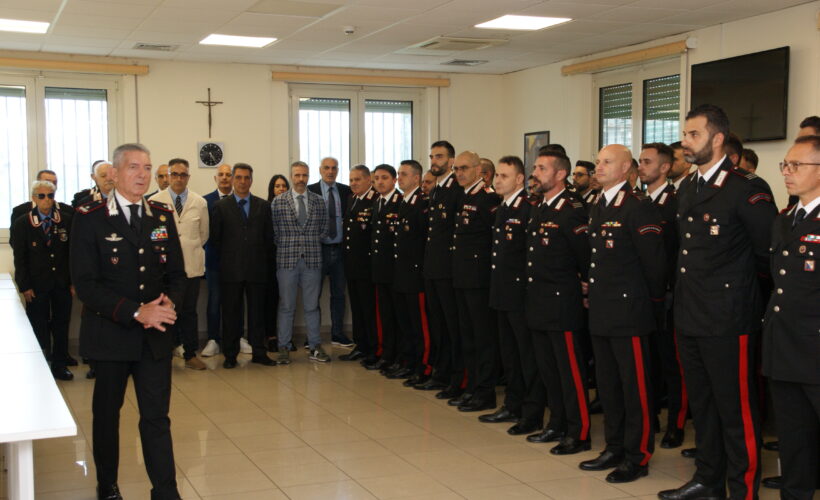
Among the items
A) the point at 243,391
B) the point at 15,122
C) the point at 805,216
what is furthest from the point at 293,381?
the point at 15,122

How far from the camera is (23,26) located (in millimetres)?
8227

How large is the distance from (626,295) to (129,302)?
95.2 inches

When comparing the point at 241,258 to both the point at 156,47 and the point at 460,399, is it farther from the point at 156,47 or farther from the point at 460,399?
the point at 156,47

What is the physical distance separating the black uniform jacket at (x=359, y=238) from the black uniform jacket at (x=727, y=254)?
3959mm

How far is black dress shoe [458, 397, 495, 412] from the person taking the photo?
608 cm

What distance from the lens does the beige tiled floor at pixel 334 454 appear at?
4426mm

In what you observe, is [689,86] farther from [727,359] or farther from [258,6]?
[727,359]

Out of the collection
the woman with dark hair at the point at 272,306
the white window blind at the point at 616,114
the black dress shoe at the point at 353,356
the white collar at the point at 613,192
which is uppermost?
the white window blind at the point at 616,114

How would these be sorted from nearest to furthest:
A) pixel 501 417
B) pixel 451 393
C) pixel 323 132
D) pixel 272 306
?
pixel 501 417 < pixel 451 393 < pixel 272 306 < pixel 323 132

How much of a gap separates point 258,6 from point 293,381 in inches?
123

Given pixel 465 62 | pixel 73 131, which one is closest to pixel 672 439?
pixel 465 62

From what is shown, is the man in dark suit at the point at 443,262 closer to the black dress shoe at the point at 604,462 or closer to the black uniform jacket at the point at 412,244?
the black uniform jacket at the point at 412,244

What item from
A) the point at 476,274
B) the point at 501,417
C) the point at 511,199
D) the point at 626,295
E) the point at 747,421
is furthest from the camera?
the point at 476,274

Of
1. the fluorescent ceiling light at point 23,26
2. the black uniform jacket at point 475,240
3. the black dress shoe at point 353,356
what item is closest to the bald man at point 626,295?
the black uniform jacket at point 475,240
